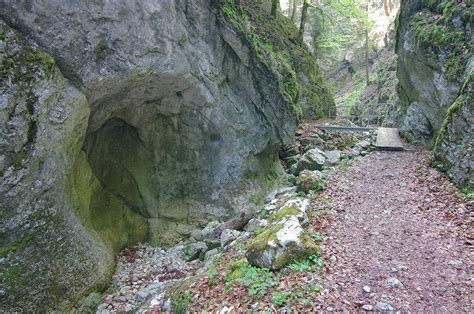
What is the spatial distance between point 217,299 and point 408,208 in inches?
212

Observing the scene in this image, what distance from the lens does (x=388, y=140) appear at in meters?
16.4

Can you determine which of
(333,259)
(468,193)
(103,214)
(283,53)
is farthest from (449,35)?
(103,214)

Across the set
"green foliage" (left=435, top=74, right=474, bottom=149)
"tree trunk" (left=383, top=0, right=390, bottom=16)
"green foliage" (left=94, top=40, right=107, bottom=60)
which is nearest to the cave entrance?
"green foliage" (left=94, top=40, right=107, bottom=60)

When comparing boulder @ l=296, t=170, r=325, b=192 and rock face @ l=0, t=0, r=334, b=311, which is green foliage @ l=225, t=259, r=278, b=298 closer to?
rock face @ l=0, t=0, r=334, b=311

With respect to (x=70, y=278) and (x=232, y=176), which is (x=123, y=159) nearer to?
(x=232, y=176)

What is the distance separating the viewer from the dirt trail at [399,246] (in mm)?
4480

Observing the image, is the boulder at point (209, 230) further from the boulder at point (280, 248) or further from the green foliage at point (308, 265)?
the green foliage at point (308, 265)

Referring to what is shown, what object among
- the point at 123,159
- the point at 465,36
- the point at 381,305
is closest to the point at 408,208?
the point at 381,305

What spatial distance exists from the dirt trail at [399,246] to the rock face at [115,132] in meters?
4.70

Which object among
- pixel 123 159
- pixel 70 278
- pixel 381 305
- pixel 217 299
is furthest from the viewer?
pixel 123 159

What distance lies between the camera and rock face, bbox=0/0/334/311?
20.3ft

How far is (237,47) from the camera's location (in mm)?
12273

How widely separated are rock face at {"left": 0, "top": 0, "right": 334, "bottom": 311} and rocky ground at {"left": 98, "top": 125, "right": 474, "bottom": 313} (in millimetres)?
1481

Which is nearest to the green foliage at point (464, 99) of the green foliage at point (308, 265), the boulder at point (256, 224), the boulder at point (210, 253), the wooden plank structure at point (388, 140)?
the wooden plank structure at point (388, 140)
